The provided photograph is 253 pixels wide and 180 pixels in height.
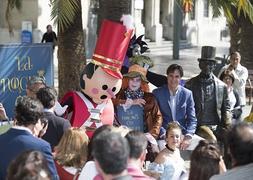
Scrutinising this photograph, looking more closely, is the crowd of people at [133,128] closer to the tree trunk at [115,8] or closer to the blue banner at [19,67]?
the tree trunk at [115,8]

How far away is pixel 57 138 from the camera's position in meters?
5.25

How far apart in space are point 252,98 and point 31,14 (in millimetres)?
11383

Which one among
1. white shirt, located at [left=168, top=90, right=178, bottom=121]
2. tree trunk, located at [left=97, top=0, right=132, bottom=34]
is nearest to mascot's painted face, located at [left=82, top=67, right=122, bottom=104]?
white shirt, located at [left=168, top=90, right=178, bottom=121]

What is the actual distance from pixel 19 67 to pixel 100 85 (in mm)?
2115

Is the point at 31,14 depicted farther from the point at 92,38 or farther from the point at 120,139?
the point at 120,139

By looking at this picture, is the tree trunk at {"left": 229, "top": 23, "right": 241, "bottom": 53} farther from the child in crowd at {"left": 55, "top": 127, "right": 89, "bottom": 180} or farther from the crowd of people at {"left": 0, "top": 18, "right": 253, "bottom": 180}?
the child in crowd at {"left": 55, "top": 127, "right": 89, "bottom": 180}

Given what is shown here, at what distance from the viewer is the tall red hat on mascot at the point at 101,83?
6.23 metres

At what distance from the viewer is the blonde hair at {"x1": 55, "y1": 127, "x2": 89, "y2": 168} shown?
4500 mm

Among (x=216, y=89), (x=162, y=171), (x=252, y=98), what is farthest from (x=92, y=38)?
(x=162, y=171)

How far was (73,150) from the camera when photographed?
14.9 ft

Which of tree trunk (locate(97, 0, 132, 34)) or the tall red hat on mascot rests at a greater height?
tree trunk (locate(97, 0, 132, 34))

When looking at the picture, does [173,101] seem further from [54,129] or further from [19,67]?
[19,67]

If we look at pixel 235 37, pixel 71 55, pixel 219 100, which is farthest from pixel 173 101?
pixel 235 37

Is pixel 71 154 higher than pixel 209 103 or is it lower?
lower
